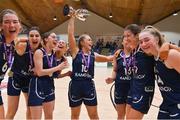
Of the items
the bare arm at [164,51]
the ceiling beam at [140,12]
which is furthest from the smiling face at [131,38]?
the ceiling beam at [140,12]

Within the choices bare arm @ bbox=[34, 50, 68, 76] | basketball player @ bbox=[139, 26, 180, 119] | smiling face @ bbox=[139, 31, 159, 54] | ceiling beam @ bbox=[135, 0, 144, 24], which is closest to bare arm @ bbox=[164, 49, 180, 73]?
basketball player @ bbox=[139, 26, 180, 119]

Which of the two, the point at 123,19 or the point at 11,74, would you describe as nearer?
the point at 11,74

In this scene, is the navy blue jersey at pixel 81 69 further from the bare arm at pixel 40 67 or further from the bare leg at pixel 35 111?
the bare leg at pixel 35 111

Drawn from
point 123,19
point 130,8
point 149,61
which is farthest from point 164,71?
point 123,19

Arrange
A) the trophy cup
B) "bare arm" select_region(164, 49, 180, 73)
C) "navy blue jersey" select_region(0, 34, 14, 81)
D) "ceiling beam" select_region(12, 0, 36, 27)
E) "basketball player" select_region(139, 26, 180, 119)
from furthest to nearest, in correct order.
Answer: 1. "ceiling beam" select_region(12, 0, 36, 27)
2. the trophy cup
3. "navy blue jersey" select_region(0, 34, 14, 81)
4. "basketball player" select_region(139, 26, 180, 119)
5. "bare arm" select_region(164, 49, 180, 73)

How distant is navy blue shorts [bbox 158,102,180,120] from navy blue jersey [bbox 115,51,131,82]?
4.36 feet

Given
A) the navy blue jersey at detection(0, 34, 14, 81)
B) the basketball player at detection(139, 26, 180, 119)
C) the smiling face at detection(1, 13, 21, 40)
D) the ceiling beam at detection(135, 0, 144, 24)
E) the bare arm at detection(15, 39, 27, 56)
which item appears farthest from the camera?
the ceiling beam at detection(135, 0, 144, 24)

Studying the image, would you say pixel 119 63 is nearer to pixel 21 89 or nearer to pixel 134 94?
pixel 134 94

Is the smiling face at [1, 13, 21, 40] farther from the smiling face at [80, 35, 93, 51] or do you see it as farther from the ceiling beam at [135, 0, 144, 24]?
the ceiling beam at [135, 0, 144, 24]

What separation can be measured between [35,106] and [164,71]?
1971 mm

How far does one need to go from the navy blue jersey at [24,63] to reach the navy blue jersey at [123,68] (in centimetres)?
126

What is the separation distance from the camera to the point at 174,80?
2.78 metres

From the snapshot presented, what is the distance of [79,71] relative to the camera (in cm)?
443

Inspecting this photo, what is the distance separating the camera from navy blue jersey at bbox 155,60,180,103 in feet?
9.03
